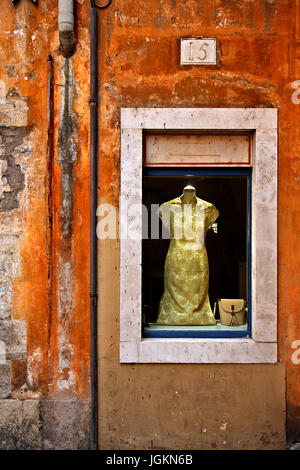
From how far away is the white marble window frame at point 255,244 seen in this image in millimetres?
4355

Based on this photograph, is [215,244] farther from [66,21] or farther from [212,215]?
[66,21]

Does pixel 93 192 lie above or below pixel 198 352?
above

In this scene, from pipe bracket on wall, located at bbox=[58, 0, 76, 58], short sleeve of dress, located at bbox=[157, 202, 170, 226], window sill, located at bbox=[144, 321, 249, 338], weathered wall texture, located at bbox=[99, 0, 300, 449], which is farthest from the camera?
short sleeve of dress, located at bbox=[157, 202, 170, 226]

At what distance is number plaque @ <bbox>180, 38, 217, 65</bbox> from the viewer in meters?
4.39

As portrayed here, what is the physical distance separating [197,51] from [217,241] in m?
1.99

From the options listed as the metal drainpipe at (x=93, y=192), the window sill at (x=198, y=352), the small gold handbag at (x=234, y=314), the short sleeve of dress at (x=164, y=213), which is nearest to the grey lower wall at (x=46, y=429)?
the metal drainpipe at (x=93, y=192)

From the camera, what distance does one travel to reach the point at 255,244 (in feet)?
14.5

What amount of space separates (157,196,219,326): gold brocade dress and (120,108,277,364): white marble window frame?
0.43 m

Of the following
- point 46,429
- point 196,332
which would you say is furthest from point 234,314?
point 46,429

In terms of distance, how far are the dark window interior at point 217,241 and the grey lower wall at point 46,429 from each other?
4.02 feet

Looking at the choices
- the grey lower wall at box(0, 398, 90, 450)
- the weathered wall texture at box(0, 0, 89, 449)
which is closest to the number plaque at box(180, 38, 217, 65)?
the weathered wall texture at box(0, 0, 89, 449)

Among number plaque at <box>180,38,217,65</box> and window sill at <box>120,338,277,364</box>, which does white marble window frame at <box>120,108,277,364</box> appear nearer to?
window sill at <box>120,338,277,364</box>

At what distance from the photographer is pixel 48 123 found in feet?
14.6

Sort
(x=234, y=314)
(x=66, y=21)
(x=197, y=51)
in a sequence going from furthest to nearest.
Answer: (x=234, y=314) < (x=197, y=51) < (x=66, y=21)
